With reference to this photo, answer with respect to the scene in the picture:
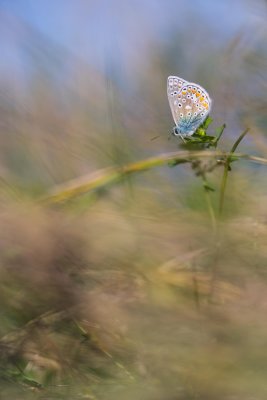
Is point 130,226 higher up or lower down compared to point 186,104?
lower down

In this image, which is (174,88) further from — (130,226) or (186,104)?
(130,226)

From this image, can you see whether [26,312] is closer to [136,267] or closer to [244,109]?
[136,267]

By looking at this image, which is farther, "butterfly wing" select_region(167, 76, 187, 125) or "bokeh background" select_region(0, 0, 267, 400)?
"butterfly wing" select_region(167, 76, 187, 125)

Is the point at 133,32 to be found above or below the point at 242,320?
above

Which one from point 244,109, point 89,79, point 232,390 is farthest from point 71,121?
point 232,390

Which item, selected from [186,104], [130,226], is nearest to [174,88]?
[186,104]
